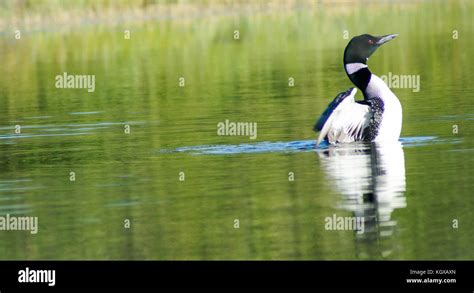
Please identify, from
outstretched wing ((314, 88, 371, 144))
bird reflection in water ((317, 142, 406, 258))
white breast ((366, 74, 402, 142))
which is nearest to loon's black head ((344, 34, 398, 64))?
white breast ((366, 74, 402, 142))

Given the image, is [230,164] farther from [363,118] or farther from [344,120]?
[363,118]

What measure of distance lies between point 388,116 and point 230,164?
2.24 metres

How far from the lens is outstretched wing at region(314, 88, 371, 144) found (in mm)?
17672

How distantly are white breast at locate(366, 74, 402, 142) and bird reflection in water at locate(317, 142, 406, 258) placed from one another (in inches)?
6.0

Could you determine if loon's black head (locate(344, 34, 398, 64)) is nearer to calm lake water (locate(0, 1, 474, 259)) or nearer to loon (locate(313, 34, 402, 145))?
loon (locate(313, 34, 402, 145))

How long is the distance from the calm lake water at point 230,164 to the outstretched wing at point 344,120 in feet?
0.66

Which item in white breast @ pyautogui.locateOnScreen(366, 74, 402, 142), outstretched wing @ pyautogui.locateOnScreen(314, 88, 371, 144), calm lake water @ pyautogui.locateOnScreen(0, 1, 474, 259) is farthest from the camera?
white breast @ pyautogui.locateOnScreen(366, 74, 402, 142)

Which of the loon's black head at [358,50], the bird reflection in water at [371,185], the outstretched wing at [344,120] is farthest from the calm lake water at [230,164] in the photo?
the loon's black head at [358,50]

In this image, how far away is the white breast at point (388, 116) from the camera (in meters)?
17.9

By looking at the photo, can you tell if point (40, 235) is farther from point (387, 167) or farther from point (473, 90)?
point (473, 90)

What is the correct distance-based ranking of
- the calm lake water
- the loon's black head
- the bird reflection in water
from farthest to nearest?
the loon's black head < the calm lake water < the bird reflection in water

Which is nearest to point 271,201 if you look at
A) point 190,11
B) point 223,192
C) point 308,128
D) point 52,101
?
point 223,192

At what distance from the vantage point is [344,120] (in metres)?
17.9
